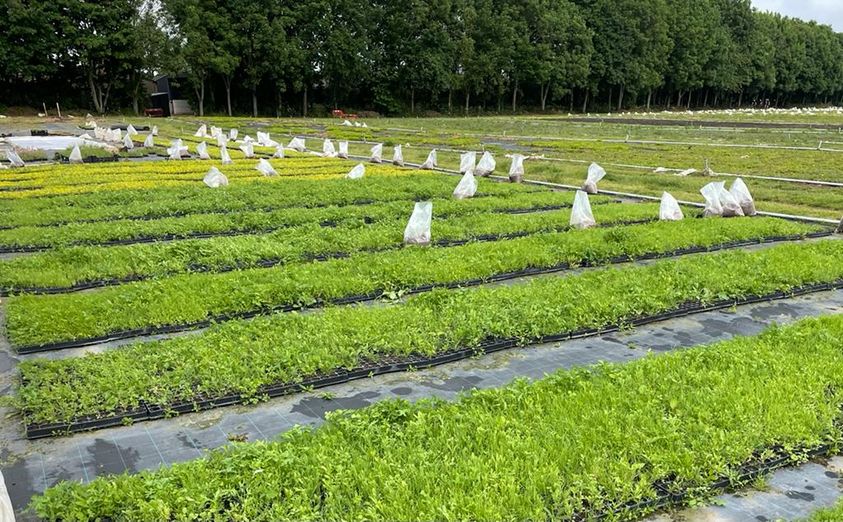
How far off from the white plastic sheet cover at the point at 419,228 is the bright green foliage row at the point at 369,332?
259 centimetres

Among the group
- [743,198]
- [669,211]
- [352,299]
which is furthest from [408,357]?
[743,198]

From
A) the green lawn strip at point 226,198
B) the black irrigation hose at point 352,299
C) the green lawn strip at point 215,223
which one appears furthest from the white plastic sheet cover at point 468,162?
the black irrigation hose at point 352,299

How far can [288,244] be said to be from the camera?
403 inches

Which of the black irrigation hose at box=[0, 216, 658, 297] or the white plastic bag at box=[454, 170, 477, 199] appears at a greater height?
the white plastic bag at box=[454, 170, 477, 199]

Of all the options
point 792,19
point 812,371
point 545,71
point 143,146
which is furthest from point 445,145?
point 792,19

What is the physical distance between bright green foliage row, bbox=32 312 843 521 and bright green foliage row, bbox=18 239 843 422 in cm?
121

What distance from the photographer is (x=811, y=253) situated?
32.6 feet

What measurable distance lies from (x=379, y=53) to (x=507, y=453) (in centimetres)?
5839

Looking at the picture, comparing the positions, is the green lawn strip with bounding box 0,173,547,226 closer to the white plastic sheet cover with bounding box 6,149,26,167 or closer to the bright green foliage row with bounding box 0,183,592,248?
the bright green foliage row with bounding box 0,183,592,248

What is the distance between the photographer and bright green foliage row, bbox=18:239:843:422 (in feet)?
17.6

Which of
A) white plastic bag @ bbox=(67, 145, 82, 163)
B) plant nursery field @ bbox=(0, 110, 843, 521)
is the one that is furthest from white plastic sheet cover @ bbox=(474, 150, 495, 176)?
white plastic bag @ bbox=(67, 145, 82, 163)

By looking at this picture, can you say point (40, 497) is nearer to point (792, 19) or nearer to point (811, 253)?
point (811, 253)

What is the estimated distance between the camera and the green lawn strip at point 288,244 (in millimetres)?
8758

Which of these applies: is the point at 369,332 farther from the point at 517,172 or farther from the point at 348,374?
the point at 517,172
